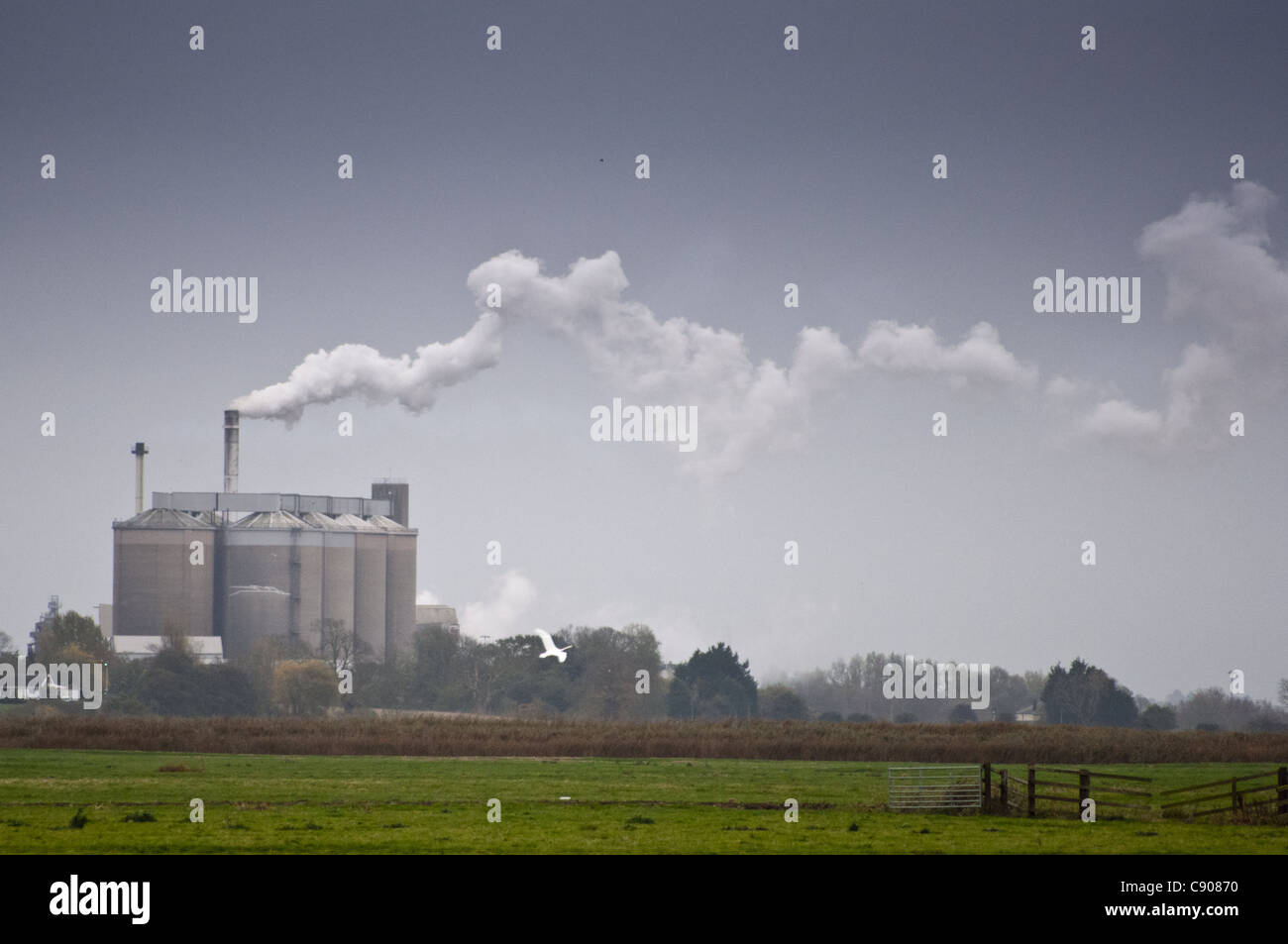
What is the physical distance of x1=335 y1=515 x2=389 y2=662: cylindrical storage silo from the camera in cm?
16575

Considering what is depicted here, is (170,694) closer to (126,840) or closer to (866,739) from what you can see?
(866,739)

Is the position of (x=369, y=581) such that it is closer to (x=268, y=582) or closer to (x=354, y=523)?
(x=354, y=523)

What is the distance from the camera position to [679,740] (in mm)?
87812

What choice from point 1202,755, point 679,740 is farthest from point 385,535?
point 1202,755

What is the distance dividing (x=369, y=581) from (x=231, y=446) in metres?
21.0

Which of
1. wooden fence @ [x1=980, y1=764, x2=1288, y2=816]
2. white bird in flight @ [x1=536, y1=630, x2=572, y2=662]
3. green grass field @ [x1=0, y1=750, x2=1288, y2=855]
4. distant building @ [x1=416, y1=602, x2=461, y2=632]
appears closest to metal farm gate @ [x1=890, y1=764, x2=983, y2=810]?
wooden fence @ [x1=980, y1=764, x2=1288, y2=816]

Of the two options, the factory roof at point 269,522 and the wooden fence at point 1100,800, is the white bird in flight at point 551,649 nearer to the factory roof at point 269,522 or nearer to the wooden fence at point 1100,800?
the factory roof at point 269,522

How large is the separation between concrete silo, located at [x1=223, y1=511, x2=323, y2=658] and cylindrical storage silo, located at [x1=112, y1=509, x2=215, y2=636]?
367cm

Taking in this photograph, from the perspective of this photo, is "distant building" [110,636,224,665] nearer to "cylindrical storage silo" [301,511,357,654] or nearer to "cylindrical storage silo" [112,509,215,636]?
"cylindrical storage silo" [112,509,215,636]

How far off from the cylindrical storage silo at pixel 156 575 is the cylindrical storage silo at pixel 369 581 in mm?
16747

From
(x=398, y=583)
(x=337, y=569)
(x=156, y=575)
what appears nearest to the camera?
(x=156, y=575)

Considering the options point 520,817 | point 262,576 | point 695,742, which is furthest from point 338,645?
point 520,817

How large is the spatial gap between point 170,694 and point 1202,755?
290 ft

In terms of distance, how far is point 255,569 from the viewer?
15875 cm
